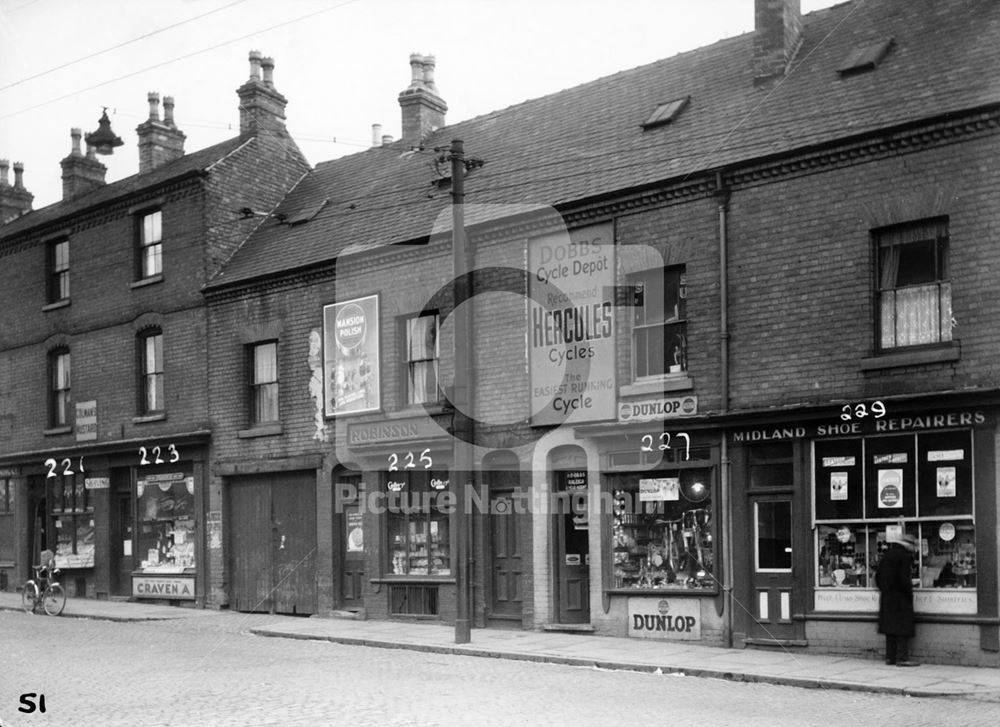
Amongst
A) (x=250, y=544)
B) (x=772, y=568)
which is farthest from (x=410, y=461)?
(x=772, y=568)

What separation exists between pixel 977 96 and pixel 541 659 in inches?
362

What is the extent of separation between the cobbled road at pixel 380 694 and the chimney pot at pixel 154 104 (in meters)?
16.3

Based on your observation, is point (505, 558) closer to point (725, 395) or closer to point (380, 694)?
point (725, 395)

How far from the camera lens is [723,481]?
55.2 ft

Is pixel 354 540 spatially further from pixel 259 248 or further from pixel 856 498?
pixel 856 498

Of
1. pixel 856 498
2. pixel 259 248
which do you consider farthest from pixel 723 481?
pixel 259 248

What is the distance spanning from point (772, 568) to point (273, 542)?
1086cm

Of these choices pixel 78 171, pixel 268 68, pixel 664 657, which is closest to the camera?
pixel 664 657

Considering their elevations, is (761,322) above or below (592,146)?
below

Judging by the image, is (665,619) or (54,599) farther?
(54,599)

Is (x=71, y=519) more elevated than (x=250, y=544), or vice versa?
(x=71, y=519)

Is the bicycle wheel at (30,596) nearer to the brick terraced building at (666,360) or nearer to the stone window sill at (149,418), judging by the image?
the brick terraced building at (666,360)

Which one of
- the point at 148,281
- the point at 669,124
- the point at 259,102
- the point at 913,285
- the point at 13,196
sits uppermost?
the point at 259,102

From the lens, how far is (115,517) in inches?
1054
